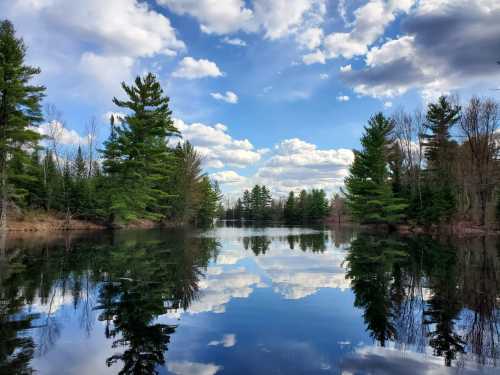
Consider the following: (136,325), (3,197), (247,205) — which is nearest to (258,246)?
(136,325)

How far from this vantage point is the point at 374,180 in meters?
35.7

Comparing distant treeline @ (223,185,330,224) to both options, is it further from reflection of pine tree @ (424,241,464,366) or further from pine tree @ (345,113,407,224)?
reflection of pine tree @ (424,241,464,366)

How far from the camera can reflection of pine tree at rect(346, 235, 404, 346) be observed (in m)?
5.67

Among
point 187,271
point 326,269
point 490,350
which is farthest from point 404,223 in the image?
point 490,350

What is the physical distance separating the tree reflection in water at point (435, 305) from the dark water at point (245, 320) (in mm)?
28

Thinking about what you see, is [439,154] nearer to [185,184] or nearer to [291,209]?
[185,184]

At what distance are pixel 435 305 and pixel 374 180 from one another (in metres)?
30.4

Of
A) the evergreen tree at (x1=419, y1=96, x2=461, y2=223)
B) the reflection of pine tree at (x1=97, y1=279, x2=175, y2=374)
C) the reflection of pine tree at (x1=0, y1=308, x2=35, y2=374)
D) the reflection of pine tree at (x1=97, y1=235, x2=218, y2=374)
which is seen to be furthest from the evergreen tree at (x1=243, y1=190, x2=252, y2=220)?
the reflection of pine tree at (x1=0, y1=308, x2=35, y2=374)

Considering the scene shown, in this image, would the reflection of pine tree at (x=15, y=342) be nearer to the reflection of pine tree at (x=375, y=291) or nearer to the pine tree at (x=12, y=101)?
the reflection of pine tree at (x=375, y=291)

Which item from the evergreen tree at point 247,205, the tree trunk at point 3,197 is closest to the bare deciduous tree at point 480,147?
the tree trunk at point 3,197

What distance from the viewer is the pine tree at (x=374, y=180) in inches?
1353

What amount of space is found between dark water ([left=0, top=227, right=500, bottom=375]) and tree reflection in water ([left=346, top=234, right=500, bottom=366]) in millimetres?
28

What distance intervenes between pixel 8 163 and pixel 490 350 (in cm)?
2950

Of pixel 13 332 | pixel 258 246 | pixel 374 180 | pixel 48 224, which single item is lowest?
pixel 258 246
